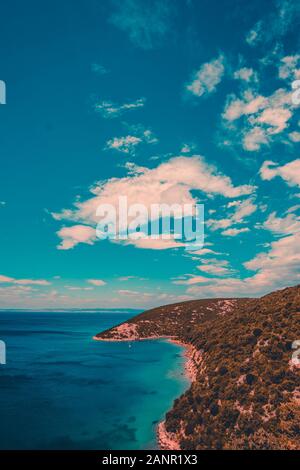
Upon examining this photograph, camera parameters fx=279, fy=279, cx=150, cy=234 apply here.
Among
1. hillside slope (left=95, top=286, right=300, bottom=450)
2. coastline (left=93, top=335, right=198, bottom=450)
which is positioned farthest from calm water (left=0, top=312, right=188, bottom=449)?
hillside slope (left=95, top=286, right=300, bottom=450)

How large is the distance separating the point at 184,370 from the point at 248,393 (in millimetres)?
39472

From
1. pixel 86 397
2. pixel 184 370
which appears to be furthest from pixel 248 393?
pixel 184 370

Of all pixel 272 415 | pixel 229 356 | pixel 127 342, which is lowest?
pixel 127 342

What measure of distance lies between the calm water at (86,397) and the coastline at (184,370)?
4.60ft

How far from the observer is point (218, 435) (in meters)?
40.4

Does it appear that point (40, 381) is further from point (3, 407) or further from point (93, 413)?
point (93, 413)

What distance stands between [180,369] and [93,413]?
3803cm

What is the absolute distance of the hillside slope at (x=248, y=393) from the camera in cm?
3922

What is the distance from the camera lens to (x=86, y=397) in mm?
64750

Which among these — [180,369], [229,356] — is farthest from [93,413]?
[180,369]

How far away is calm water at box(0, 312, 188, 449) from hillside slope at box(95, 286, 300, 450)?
675 centimetres

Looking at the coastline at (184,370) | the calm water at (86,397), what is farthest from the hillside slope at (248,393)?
the calm water at (86,397)

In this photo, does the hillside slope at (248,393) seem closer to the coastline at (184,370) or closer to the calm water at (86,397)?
the coastline at (184,370)

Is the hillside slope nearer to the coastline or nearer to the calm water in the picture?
the coastline
